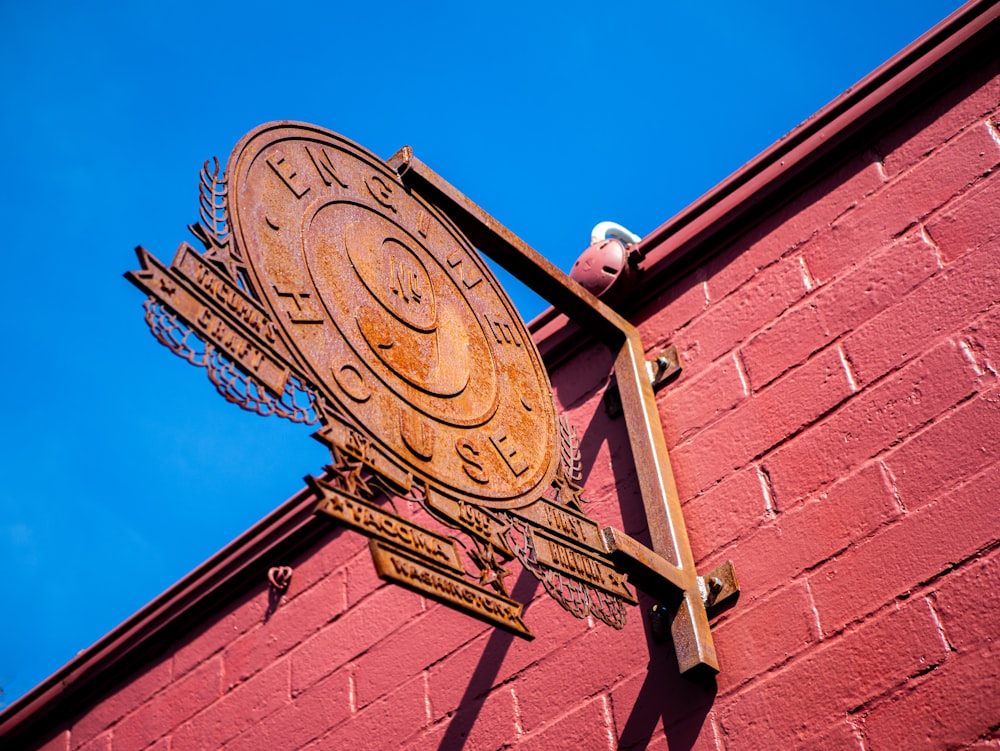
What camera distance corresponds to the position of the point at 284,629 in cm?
450

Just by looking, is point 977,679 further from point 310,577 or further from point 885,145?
point 310,577

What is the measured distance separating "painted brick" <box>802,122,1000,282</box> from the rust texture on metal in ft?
3.24

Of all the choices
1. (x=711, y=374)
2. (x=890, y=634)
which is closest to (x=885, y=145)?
(x=711, y=374)

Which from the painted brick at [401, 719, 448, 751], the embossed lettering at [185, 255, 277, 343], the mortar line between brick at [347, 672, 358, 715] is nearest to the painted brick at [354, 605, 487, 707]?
the mortar line between brick at [347, 672, 358, 715]

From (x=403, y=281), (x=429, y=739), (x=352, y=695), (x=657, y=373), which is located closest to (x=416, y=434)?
(x=403, y=281)

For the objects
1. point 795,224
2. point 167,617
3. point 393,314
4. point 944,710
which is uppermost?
point 795,224

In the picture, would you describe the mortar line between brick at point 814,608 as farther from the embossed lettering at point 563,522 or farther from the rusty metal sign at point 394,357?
the embossed lettering at point 563,522

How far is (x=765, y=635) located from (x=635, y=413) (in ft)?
2.82

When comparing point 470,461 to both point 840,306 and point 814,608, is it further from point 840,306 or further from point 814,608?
point 840,306

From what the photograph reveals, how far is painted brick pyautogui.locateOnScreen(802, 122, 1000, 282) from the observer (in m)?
3.38

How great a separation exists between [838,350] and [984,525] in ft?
2.35

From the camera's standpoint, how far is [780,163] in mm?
3822

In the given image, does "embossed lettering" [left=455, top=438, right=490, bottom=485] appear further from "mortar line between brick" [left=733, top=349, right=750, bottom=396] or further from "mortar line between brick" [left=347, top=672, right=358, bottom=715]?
"mortar line between brick" [left=347, top=672, right=358, bottom=715]

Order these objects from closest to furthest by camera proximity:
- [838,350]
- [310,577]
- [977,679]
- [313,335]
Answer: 1. [313,335]
2. [977,679]
3. [838,350]
4. [310,577]
